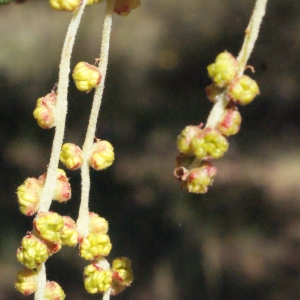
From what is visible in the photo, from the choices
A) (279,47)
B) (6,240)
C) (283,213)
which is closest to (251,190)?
(283,213)

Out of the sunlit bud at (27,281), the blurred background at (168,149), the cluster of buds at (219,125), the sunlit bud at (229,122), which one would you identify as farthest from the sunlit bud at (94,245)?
the blurred background at (168,149)

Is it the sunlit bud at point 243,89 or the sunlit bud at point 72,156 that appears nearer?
the sunlit bud at point 243,89

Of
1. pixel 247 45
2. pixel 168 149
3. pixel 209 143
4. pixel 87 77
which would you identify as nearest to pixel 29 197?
pixel 87 77

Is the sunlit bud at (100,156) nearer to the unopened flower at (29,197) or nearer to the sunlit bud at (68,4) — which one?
the unopened flower at (29,197)

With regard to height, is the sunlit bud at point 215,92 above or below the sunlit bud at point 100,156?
above

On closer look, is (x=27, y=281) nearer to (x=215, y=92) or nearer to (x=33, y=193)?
(x=33, y=193)

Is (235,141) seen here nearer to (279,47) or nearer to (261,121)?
(261,121)

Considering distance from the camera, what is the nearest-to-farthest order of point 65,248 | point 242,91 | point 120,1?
point 242,91 < point 120,1 < point 65,248

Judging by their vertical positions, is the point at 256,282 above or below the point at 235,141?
below

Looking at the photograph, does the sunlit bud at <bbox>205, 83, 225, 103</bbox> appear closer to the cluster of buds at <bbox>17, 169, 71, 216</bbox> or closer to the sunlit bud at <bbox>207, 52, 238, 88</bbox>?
the sunlit bud at <bbox>207, 52, 238, 88</bbox>
